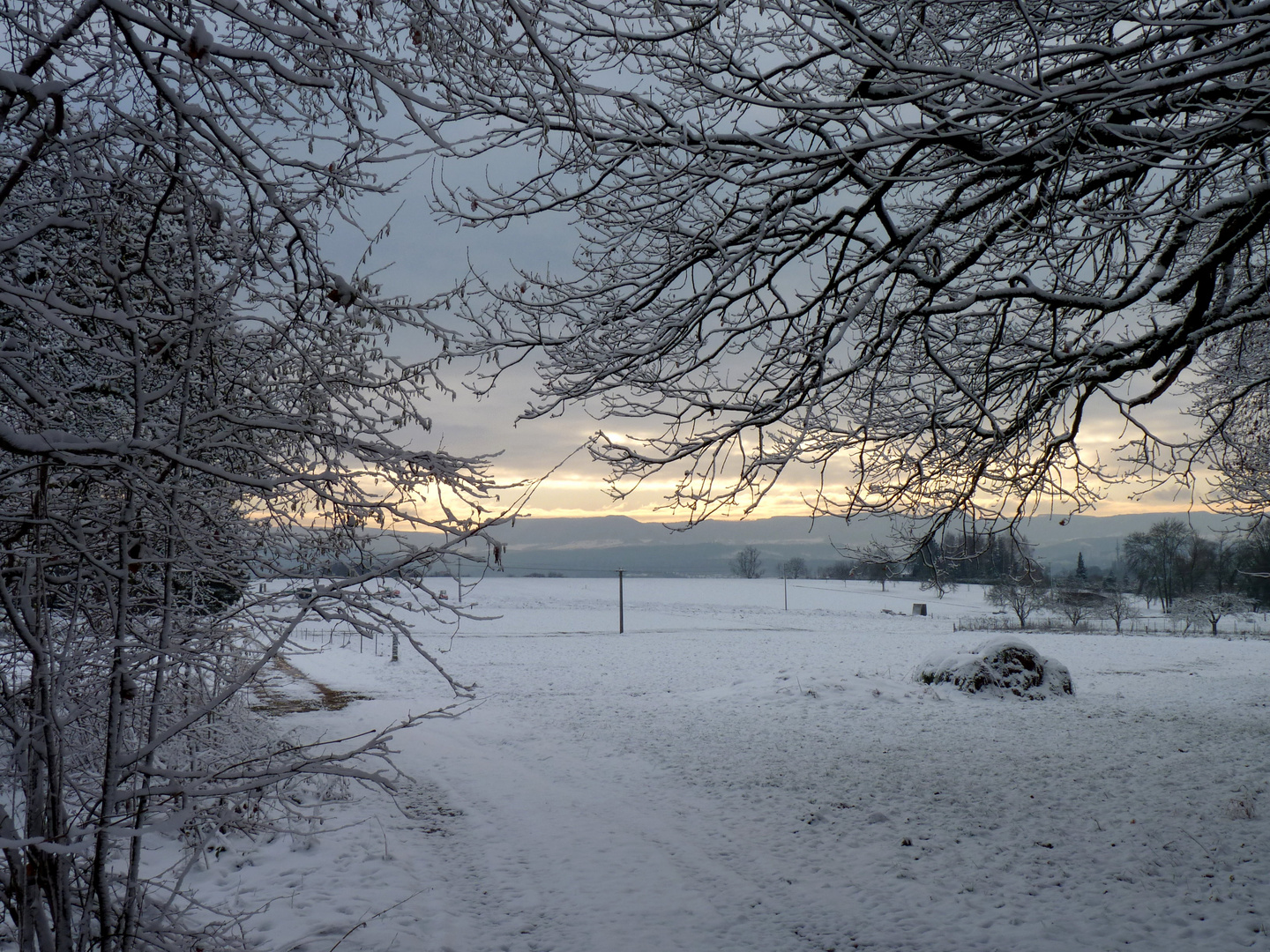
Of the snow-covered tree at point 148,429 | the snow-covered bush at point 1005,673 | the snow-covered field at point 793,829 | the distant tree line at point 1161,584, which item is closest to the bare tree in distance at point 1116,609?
the distant tree line at point 1161,584

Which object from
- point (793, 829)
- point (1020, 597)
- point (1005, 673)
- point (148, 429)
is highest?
point (148, 429)

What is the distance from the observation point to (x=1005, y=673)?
1412 cm

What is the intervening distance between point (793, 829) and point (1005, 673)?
8909 millimetres

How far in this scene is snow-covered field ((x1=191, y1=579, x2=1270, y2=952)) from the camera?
5.17m

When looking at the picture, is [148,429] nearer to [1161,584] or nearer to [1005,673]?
A: [1005,673]

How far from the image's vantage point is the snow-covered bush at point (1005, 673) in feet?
45.3

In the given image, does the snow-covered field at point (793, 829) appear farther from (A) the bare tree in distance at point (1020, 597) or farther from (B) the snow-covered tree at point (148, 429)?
(A) the bare tree in distance at point (1020, 597)

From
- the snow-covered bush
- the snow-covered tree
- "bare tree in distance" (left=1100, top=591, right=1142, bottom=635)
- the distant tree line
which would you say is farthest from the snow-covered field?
"bare tree in distance" (left=1100, top=591, right=1142, bottom=635)

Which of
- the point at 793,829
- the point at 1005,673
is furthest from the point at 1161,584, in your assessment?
the point at 793,829

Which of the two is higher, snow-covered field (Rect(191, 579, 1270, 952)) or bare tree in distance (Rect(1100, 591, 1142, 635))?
snow-covered field (Rect(191, 579, 1270, 952))

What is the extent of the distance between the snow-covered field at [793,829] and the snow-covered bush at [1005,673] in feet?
1.42

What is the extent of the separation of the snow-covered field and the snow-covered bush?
1.42 feet

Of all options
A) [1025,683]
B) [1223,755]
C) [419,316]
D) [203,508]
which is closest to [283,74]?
[419,316]

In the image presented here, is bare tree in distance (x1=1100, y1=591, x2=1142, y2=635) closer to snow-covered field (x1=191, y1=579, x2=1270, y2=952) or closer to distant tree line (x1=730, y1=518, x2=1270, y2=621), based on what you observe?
distant tree line (x1=730, y1=518, x2=1270, y2=621)
